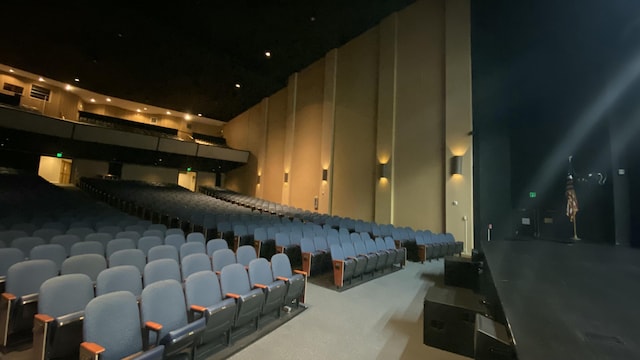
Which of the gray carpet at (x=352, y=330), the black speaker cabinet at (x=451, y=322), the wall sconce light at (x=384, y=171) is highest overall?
the wall sconce light at (x=384, y=171)

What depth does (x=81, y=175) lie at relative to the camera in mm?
14156

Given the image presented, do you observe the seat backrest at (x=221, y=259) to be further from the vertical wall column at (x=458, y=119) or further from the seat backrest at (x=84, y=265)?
the vertical wall column at (x=458, y=119)

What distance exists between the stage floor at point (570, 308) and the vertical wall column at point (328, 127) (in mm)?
8029

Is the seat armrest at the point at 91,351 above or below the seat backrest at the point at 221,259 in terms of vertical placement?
below

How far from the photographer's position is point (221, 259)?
11.4 ft

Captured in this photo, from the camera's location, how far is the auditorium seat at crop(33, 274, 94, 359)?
193 centimetres

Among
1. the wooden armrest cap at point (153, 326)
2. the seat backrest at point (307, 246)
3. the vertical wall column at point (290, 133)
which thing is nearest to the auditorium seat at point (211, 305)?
the wooden armrest cap at point (153, 326)

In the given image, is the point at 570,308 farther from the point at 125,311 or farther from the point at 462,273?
the point at 125,311

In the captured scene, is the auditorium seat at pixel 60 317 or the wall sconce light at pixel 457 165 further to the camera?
the wall sconce light at pixel 457 165

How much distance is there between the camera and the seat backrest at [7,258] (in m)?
2.80

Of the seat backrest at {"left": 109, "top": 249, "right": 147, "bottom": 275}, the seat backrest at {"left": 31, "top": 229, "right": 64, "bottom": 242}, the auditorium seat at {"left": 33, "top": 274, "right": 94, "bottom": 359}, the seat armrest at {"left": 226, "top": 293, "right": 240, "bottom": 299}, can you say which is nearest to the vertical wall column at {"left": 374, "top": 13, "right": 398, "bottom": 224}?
the seat armrest at {"left": 226, "top": 293, "right": 240, "bottom": 299}

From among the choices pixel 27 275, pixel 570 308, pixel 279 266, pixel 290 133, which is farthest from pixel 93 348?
pixel 290 133

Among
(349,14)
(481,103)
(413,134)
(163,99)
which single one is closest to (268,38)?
(349,14)

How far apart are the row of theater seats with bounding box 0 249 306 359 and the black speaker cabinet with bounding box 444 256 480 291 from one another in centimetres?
265
